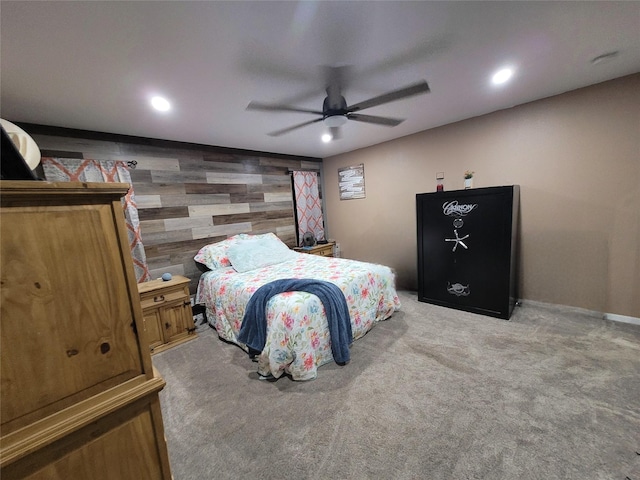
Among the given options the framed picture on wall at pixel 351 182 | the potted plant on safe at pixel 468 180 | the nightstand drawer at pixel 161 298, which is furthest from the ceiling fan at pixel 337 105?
the nightstand drawer at pixel 161 298

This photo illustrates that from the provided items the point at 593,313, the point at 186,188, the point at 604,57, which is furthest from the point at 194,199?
the point at 593,313

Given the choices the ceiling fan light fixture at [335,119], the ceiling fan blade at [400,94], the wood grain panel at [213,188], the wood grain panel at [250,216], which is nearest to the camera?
the ceiling fan blade at [400,94]

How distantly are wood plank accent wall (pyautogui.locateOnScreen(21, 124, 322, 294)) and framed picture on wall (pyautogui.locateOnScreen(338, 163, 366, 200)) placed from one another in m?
1.10

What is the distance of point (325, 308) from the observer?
212 centimetres

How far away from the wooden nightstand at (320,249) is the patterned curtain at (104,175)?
2153 millimetres

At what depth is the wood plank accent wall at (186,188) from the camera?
2.68 meters

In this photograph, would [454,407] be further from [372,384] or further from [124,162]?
[124,162]

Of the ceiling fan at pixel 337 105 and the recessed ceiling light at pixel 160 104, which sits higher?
the recessed ceiling light at pixel 160 104

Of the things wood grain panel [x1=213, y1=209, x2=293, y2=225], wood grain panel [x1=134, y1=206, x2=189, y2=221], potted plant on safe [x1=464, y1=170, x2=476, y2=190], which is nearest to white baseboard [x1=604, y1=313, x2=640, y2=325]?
potted plant on safe [x1=464, y1=170, x2=476, y2=190]

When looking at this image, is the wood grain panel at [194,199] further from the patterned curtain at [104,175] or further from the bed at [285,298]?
the bed at [285,298]

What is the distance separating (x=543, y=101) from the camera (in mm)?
2652

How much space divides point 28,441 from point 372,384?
1806 mm

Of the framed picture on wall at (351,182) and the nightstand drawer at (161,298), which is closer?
the nightstand drawer at (161,298)

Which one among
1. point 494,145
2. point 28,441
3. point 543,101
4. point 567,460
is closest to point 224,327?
point 28,441
